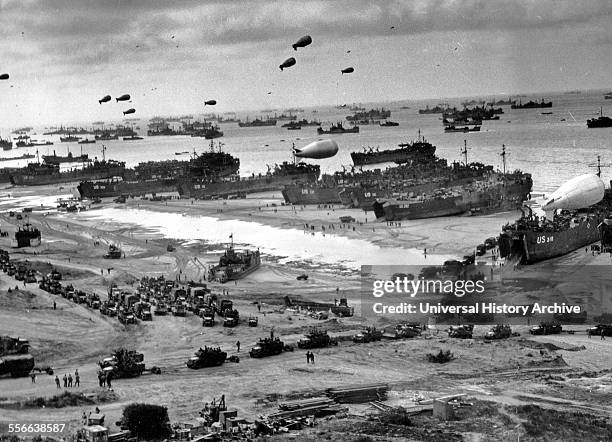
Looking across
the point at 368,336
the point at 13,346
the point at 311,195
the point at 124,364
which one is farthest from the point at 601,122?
the point at 124,364


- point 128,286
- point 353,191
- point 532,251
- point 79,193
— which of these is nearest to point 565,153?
point 353,191

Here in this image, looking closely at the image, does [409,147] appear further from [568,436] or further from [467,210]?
[568,436]

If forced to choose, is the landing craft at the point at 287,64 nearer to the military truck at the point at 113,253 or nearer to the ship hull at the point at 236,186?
the military truck at the point at 113,253

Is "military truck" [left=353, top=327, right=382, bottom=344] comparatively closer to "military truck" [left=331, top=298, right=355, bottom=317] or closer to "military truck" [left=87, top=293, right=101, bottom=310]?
"military truck" [left=331, top=298, right=355, bottom=317]

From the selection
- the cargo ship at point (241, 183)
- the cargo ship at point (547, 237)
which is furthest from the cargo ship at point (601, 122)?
the cargo ship at point (547, 237)

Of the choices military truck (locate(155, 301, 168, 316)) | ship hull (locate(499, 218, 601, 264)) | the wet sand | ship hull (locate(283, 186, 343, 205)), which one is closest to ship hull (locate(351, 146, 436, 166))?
ship hull (locate(283, 186, 343, 205))

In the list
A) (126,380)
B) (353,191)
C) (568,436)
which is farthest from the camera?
(353,191)
